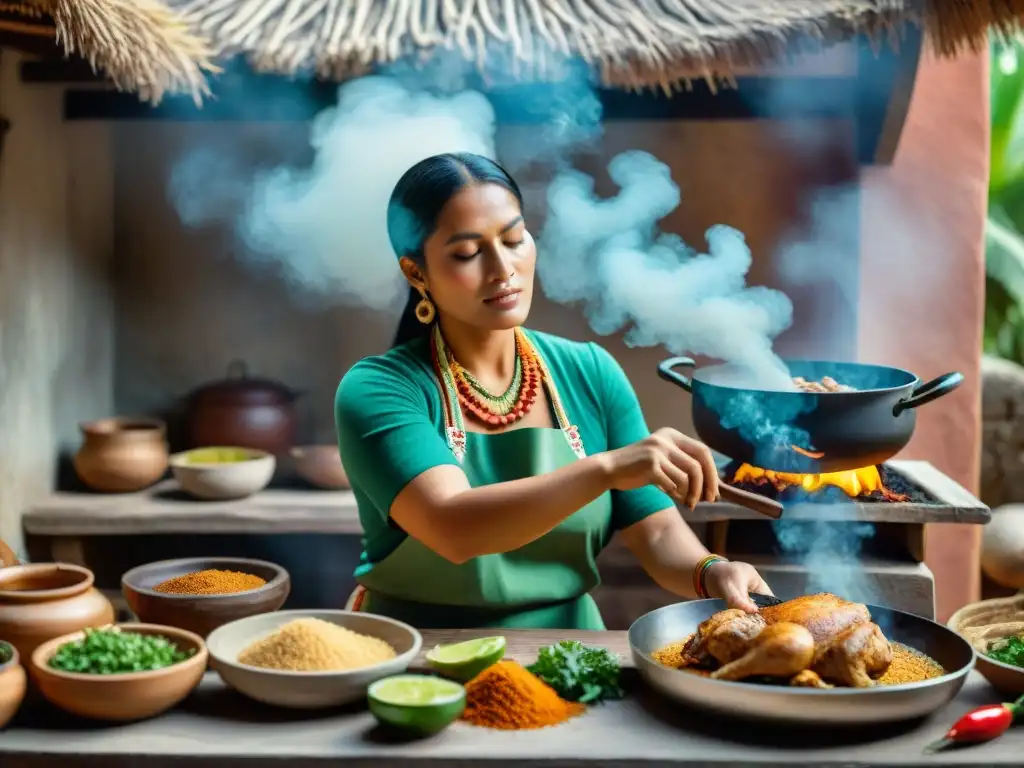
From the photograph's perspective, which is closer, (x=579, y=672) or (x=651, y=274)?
(x=579, y=672)

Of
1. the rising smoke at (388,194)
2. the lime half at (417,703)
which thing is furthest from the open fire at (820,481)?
the lime half at (417,703)

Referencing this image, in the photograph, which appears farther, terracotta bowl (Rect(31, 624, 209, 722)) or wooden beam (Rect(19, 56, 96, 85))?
wooden beam (Rect(19, 56, 96, 85))

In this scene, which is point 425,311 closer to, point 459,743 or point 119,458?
point 459,743

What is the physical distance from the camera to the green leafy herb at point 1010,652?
193 cm

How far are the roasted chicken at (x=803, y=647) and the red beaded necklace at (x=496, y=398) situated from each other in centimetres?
81

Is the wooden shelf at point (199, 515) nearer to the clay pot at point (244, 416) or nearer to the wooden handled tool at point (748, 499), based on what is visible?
the clay pot at point (244, 416)

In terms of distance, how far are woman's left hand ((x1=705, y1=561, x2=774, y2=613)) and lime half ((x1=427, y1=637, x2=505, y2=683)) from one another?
0.50 metres

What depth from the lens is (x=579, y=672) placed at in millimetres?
1882

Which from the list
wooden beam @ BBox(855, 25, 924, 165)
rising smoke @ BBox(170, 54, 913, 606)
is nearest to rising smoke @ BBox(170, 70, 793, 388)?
rising smoke @ BBox(170, 54, 913, 606)

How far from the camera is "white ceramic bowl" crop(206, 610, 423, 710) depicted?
1743 millimetres

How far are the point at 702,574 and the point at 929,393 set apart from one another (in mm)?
784

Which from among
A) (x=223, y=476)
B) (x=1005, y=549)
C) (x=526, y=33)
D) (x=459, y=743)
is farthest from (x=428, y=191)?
(x=1005, y=549)

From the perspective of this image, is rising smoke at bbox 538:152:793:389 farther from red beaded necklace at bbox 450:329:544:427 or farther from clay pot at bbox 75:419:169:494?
clay pot at bbox 75:419:169:494

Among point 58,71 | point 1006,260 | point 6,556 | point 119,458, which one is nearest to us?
point 6,556
